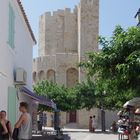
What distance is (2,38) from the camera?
13820 millimetres

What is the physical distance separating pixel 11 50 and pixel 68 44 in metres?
50.2

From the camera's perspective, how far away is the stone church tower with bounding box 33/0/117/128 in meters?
58.1

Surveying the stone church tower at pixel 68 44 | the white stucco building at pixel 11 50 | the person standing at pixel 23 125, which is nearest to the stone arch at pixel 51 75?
the stone church tower at pixel 68 44

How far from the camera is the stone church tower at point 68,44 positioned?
190 feet

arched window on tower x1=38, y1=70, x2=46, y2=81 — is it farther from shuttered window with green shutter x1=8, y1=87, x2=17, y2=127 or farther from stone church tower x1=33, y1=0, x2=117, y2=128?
shuttered window with green shutter x1=8, y1=87, x2=17, y2=127

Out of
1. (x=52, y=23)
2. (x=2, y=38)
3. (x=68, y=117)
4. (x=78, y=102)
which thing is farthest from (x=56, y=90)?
(x=2, y=38)

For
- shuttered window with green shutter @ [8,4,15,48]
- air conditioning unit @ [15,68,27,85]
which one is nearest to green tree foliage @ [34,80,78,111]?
air conditioning unit @ [15,68,27,85]

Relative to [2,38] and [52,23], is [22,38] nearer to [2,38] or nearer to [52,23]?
[2,38]

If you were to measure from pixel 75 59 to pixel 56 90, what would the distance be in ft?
51.3

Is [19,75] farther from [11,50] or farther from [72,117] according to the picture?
[72,117]

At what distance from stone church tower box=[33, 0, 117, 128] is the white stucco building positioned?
3524cm

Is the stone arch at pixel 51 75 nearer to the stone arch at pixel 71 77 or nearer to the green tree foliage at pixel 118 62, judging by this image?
the stone arch at pixel 71 77

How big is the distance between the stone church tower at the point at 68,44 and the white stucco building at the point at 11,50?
116 feet

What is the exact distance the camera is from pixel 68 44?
216 feet
